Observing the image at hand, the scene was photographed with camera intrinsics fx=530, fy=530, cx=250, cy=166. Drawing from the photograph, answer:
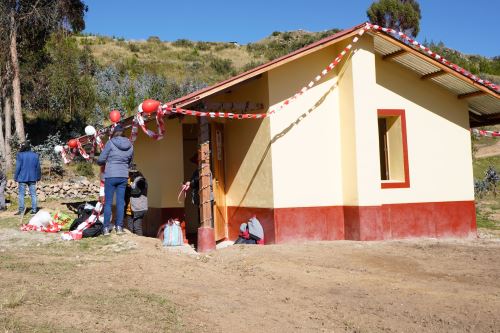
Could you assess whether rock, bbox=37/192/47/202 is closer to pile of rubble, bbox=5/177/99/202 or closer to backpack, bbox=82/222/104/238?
pile of rubble, bbox=5/177/99/202

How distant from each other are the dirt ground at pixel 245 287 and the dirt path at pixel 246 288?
0.01 m

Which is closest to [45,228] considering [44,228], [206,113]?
[44,228]

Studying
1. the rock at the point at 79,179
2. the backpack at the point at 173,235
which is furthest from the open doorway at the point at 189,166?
the rock at the point at 79,179

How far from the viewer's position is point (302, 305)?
558 centimetres

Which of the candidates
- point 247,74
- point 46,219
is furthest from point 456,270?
point 46,219

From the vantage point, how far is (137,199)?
33.6ft

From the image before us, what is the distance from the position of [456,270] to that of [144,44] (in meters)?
53.7

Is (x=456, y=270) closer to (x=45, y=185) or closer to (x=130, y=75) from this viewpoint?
(x=45, y=185)

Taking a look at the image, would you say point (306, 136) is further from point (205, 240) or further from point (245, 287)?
point (245, 287)

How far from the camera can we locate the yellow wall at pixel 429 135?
424 inches

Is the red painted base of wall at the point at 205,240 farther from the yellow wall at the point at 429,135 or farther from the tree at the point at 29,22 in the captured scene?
the tree at the point at 29,22

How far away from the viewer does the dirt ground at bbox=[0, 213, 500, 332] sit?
4.81 metres

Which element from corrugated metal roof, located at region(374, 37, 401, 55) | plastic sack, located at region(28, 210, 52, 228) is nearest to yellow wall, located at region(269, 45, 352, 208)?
corrugated metal roof, located at region(374, 37, 401, 55)

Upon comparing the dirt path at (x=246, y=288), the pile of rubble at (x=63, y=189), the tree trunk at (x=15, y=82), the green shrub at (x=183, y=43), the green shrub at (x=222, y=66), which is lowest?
→ the dirt path at (x=246, y=288)
